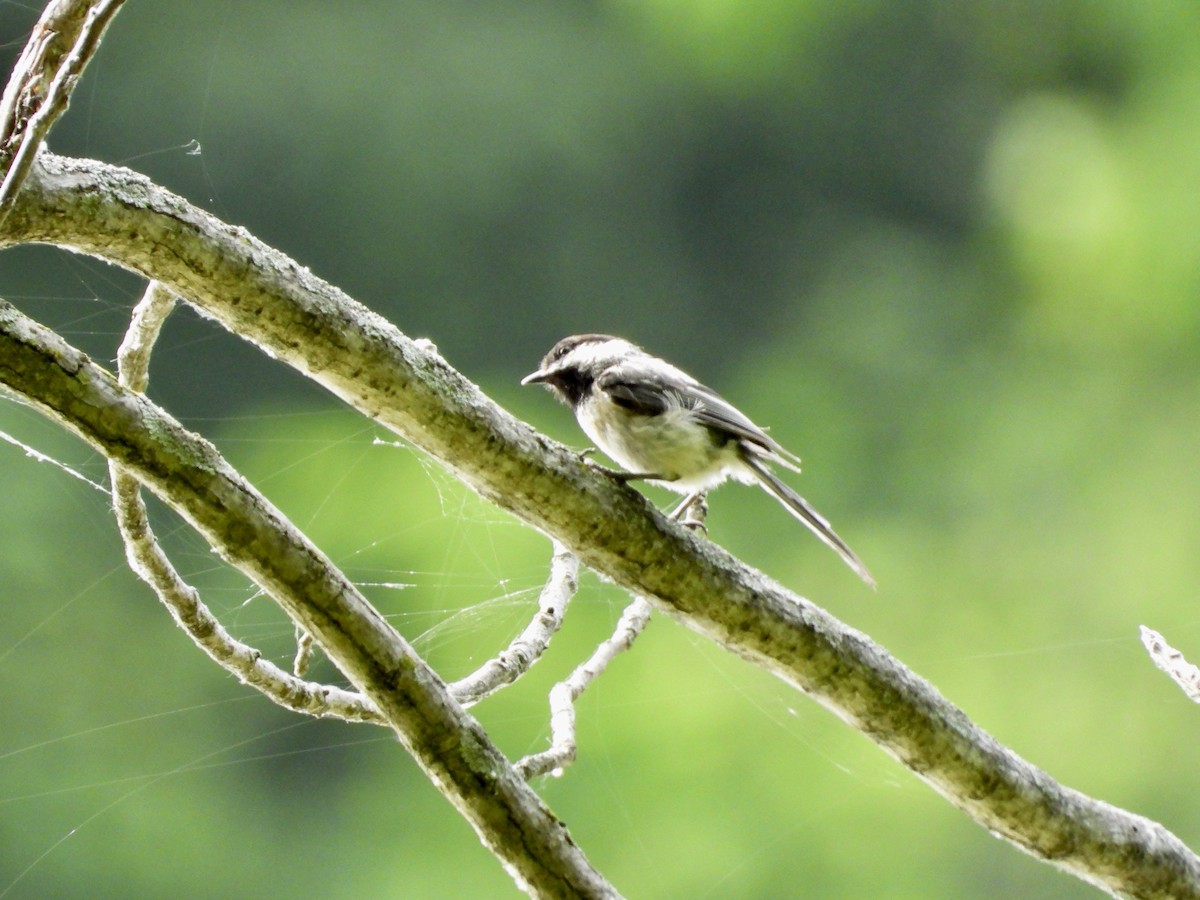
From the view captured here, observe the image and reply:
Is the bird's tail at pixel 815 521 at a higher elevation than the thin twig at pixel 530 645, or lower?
higher

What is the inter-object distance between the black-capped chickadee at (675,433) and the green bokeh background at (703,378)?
38.0 inches

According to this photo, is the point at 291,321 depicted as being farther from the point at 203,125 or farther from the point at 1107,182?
the point at 1107,182

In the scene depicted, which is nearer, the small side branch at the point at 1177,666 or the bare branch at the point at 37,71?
the bare branch at the point at 37,71

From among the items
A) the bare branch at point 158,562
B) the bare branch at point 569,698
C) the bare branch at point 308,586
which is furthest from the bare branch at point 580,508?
the bare branch at point 158,562

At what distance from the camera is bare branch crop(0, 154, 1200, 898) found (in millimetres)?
1120

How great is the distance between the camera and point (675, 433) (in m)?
1.81

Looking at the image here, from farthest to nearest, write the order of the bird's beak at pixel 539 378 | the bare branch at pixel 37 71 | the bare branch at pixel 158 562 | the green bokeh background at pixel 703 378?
the green bokeh background at pixel 703 378
the bird's beak at pixel 539 378
the bare branch at pixel 158 562
the bare branch at pixel 37 71

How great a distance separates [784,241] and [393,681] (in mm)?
5324

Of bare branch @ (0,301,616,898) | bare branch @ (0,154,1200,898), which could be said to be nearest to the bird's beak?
bare branch @ (0,154,1200,898)

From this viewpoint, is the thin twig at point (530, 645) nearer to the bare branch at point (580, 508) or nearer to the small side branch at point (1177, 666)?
the bare branch at point (580, 508)

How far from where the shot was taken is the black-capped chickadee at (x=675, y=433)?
182 centimetres

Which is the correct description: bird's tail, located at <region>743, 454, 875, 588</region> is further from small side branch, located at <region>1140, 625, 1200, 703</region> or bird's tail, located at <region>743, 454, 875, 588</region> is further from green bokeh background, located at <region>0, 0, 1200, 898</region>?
green bokeh background, located at <region>0, 0, 1200, 898</region>

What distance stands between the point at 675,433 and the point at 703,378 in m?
3.62

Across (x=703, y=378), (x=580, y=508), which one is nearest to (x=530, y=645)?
(x=580, y=508)
